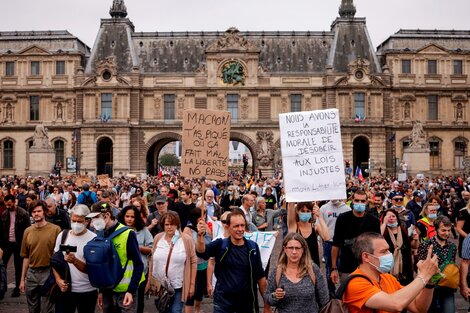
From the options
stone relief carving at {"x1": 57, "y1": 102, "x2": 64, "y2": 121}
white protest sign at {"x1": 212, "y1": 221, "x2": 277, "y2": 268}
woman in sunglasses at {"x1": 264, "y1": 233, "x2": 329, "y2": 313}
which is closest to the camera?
woman in sunglasses at {"x1": 264, "y1": 233, "x2": 329, "y2": 313}

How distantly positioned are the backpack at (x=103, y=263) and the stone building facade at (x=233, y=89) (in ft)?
133

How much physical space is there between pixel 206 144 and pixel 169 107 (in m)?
42.0

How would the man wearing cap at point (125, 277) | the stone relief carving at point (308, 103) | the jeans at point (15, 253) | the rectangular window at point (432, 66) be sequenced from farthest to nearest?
the rectangular window at point (432, 66) → the stone relief carving at point (308, 103) → the jeans at point (15, 253) → the man wearing cap at point (125, 277)

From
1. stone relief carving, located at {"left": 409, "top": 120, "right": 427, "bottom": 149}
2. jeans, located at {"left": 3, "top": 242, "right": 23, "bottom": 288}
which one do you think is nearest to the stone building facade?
stone relief carving, located at {"left": 409, "top": 120, "right": 427, "bottom": 149}

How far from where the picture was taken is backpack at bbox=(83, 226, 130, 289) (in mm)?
6617

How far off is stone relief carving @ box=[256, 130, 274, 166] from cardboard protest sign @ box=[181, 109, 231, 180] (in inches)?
1508

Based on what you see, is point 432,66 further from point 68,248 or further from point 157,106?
point 68,248

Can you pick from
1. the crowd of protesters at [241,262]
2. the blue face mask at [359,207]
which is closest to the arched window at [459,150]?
the crowd of protesters at [241,262]

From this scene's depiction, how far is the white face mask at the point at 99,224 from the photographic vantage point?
694 cm

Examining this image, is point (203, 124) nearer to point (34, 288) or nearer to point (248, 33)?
point (34, 288)

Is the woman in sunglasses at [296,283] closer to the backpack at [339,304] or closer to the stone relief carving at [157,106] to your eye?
the backpack at [339,304]

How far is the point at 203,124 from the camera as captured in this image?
868cm

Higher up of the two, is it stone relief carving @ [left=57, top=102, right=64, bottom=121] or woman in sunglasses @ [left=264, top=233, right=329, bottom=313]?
stone relief carving @ [left=57, top=102, right=64, bottom=121]

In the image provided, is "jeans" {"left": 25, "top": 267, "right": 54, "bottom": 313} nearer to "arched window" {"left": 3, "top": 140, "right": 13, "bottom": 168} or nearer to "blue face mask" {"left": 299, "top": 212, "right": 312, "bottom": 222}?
"blue face mask" {"left": 299, "top": 212, "right": 312, "bottom": 222}
